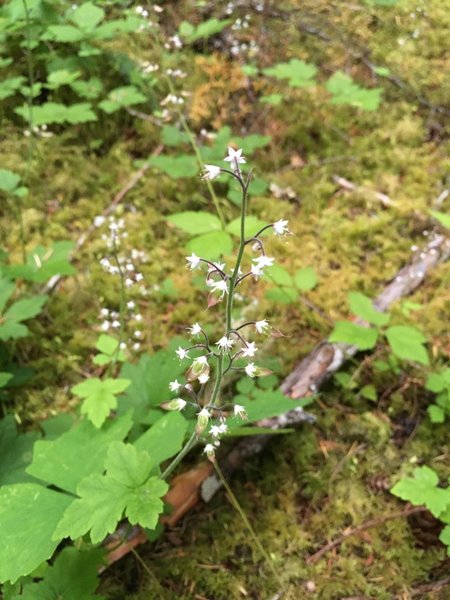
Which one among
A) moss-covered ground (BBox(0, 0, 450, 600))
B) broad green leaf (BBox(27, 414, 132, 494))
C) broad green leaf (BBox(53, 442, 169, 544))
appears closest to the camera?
broad green leaf (BBox(53, 442, 169, 544))

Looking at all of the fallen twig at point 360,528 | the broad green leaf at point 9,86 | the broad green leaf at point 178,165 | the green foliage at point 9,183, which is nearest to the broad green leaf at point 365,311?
the fallen twig at point 360,528

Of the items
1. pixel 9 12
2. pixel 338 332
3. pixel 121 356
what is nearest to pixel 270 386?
pixel 338 332

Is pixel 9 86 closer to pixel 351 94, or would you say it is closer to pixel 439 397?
pixel 351 94

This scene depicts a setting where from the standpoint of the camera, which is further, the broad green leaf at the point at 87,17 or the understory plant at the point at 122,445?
the broad green leaf at the point at 87,17

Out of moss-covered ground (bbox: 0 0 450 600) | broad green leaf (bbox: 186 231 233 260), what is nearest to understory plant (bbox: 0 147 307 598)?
moss-covered ground (bbox: 0 0 450 600)

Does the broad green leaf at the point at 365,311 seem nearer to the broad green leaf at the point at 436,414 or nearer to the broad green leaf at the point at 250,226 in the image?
the broad green leaf at the point at 436,414

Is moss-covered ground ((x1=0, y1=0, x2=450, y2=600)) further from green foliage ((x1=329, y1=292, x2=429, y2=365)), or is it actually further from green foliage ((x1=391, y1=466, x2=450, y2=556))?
green foliage ((x1=329, y1=292, x2=429, y2=365))
